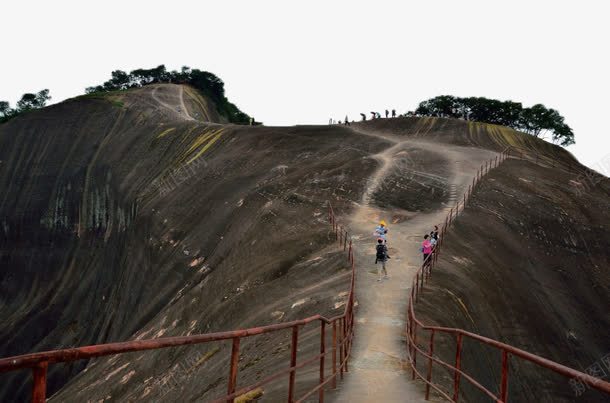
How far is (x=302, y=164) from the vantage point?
106 ft

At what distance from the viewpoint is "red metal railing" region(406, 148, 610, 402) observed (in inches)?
152

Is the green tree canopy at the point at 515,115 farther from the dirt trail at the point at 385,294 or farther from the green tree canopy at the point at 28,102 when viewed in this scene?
the green tree canopy at the point at 28,102

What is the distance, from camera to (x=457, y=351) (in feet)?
23.3

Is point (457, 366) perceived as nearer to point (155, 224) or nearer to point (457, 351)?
point (457, 351)

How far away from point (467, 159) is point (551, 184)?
236 inches

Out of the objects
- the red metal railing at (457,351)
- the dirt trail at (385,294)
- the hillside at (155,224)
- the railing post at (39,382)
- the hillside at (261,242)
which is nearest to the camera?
the railing post at (39,382)

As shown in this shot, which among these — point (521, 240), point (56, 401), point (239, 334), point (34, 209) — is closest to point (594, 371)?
point (521, 240)

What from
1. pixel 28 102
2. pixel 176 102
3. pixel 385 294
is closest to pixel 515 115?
pixel 176 102

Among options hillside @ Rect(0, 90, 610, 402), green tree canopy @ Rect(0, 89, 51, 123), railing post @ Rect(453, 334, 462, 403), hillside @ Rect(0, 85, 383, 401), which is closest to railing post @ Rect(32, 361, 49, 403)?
railing post @ Rect(453, 334, 462, 403)

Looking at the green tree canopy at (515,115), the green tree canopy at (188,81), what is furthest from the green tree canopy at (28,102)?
the green tree canopy at (515,115)

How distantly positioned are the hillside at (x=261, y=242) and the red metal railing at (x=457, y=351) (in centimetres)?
53

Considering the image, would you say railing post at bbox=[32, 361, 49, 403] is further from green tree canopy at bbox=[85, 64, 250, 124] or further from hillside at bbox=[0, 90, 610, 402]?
green tree canopy at bbox=[85, 64, 250, 124]

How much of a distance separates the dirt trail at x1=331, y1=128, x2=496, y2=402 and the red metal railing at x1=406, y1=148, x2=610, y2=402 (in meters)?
0.36

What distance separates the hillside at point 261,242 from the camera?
604 inches
